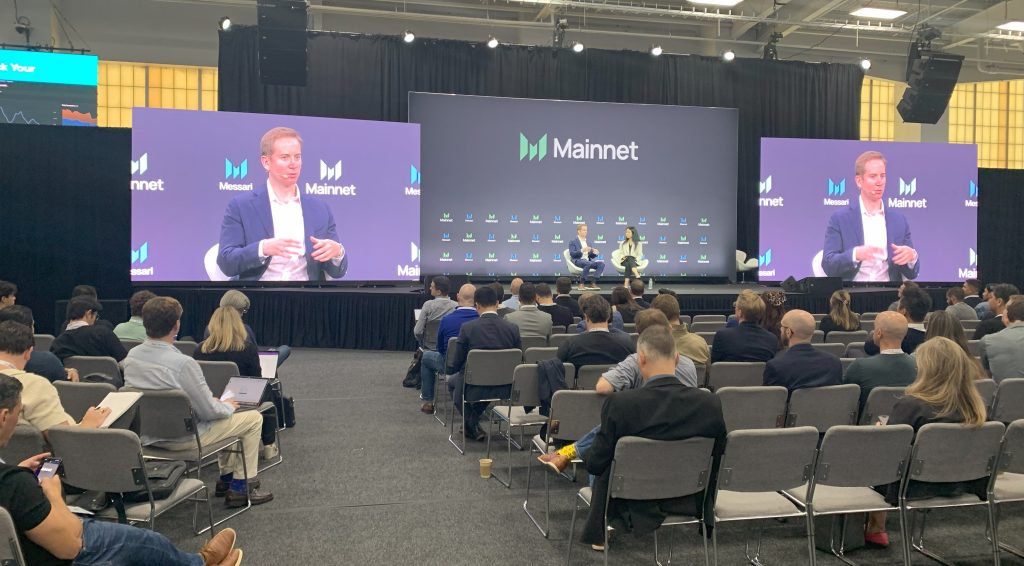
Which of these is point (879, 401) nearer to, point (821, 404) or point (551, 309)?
point (821, 404)

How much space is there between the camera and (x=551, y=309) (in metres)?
7.34

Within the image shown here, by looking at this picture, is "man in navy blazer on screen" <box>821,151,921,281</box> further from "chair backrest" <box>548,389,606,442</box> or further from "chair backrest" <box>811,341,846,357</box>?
"chair backrest" <box>548,389,606,442</box>

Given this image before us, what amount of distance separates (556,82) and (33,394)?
11.4 metres

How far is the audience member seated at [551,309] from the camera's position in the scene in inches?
289

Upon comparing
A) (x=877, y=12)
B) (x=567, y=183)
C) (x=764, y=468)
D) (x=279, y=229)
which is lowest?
(x=764, y=468)

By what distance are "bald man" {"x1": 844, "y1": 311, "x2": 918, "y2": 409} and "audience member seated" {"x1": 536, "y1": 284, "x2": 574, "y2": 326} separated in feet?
11.4

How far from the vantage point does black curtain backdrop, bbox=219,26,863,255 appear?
12352 millimetres

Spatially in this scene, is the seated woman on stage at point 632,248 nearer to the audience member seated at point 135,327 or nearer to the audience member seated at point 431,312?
the audience member seated at point 431,312

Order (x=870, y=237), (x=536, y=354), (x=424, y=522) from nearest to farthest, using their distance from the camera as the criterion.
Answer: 1. (x=424, y=522)
2. (x=536, y=354)
3. (x=870, y=237)

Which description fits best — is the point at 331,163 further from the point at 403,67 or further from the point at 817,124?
the point at 817,124

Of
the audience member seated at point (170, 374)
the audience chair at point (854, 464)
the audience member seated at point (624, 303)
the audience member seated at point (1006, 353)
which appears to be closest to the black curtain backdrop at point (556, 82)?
the audience member seated at point (624, 303)

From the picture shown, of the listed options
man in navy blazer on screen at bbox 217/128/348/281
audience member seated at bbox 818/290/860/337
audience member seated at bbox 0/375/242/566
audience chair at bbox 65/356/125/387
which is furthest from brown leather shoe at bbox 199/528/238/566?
man in navy blazer on screen at bbox 217/128/348/281

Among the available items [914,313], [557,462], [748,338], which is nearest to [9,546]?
[557,462]

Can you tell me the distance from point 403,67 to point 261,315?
4879mm
